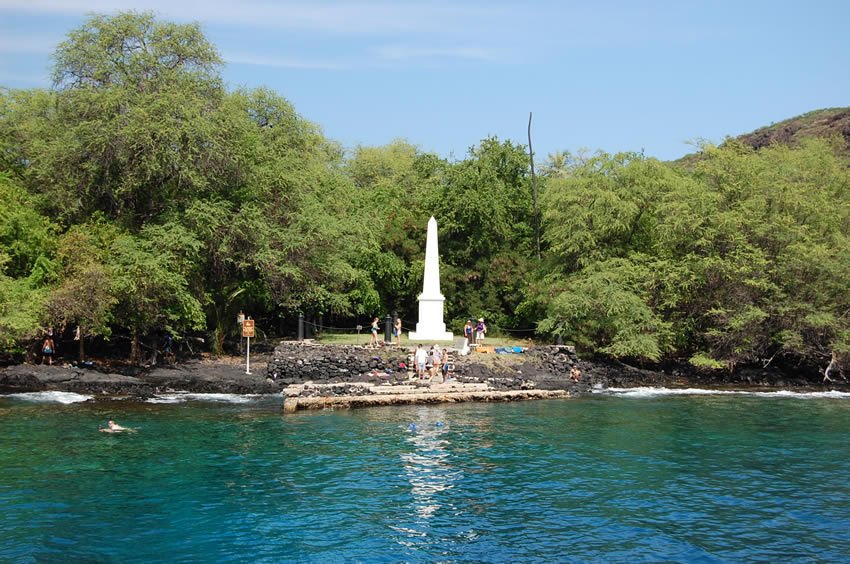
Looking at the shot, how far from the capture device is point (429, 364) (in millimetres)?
33375

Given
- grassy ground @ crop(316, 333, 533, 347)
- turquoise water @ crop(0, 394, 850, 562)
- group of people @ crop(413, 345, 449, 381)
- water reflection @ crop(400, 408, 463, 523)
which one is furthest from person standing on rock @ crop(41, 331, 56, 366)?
water reflection @ crop(400, 408, 463, 523)

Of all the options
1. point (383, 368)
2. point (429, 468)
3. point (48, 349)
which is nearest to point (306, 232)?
point (383, 368)

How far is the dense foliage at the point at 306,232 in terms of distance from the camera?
34844 mm

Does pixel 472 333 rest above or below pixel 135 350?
above

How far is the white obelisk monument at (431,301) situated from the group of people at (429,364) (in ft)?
19.2

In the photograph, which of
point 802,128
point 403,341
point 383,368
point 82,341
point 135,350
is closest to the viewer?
point 383,368

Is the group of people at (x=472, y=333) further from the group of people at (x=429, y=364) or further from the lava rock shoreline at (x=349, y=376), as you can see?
the group of people at (x=429, y=364)

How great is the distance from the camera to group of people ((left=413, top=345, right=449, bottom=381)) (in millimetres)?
32719

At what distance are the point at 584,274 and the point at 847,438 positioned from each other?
1899cm

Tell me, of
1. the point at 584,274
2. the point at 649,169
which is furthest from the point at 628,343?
the point at 649,169

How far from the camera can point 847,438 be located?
2461 centimetres

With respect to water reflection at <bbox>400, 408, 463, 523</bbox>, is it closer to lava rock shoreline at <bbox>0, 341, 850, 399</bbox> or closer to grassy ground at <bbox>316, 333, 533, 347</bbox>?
lava rock shoreline at <bbox>0, 341, 850, 399</bbox>

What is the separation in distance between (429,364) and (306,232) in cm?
1072

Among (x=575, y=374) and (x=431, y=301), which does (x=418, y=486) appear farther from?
(x=431, y=301)
